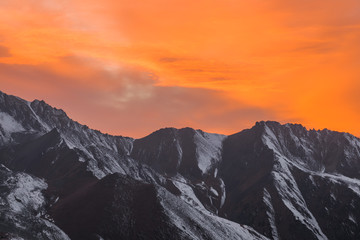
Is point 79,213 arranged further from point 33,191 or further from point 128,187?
point 33,191

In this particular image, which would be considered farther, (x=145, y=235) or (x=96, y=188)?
(x=96, y=188)

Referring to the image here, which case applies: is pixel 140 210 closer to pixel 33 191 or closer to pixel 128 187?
pixel 128 187

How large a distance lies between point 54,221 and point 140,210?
101ft

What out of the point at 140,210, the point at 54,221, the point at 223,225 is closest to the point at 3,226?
the point at 54,221

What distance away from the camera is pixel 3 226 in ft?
409

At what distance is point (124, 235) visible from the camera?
151375mm

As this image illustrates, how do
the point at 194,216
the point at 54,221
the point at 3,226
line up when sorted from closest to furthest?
the point at 3,226, the point at 54,221, the point at 194,216

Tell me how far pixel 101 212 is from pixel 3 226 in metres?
44.6

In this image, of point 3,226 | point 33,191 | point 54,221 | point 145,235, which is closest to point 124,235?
point 145,235

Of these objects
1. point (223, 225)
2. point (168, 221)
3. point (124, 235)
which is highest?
point (223, 225)

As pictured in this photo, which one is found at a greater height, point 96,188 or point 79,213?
point 96,188

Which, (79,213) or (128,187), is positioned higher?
(128,187)

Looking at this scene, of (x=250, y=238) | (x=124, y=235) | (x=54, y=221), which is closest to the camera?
(x=124, y=235)

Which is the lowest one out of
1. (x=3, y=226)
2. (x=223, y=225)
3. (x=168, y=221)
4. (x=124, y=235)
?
(x=3, y=226)
